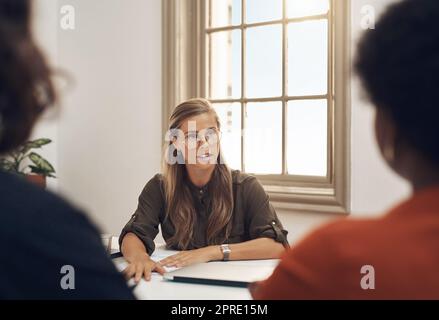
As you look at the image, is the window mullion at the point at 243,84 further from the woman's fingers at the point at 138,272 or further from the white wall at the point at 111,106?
the woman's fingers at the point at 138,272

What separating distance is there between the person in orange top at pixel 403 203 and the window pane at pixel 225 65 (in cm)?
265

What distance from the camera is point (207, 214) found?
226cm

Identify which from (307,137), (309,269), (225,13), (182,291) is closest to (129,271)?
(182,291)

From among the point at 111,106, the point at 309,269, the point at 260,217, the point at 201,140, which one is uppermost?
the point at 111,106

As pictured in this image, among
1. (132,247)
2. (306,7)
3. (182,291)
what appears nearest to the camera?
(182,291)

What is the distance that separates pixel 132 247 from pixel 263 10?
1.73m

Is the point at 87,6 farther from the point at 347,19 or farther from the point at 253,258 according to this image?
the point at 253,258

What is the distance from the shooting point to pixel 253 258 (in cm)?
197

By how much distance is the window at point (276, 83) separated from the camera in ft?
9.29

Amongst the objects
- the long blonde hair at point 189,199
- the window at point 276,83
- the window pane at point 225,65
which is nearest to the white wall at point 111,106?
the window at point 276,83

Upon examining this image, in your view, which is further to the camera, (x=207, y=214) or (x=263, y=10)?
(x=263, y=10)

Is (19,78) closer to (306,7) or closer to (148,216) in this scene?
(148,216)

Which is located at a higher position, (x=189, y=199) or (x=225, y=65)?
(x=225, y=65)

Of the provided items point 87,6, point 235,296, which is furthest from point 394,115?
point 87,6
